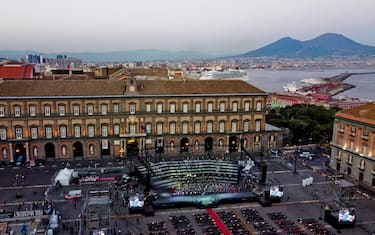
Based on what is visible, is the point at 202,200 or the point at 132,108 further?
the point at 132,108

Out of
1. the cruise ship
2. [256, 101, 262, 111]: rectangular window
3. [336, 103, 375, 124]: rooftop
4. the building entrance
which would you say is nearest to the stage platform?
[336, 103, 375, 124]: rooftop

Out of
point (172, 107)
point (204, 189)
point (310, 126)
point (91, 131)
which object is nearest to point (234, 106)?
point (172, 107)

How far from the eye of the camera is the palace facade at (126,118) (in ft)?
198

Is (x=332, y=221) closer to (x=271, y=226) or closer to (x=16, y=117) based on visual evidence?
(x=271, y=226)

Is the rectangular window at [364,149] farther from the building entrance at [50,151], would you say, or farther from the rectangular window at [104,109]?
the building entrance at [50,151]

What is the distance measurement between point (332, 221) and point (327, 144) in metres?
36.9

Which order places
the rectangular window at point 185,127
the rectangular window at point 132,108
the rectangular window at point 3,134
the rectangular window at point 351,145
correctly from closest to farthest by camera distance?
the rectangular window at point 351,145, the rectangular window at point 3,134, the rectangular window at point 132,108, the rectangular window at point 185,127

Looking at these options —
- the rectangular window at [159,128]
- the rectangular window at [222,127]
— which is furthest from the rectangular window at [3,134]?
the rectangular window at [222,127]

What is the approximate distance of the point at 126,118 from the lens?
208 ft

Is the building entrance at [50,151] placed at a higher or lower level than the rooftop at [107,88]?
lower

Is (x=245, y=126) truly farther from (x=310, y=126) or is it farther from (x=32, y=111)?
(x=32, y=111)

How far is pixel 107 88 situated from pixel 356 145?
4060 centimetres

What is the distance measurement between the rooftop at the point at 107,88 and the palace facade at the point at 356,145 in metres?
16.4

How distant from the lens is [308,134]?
7675 centimetres
